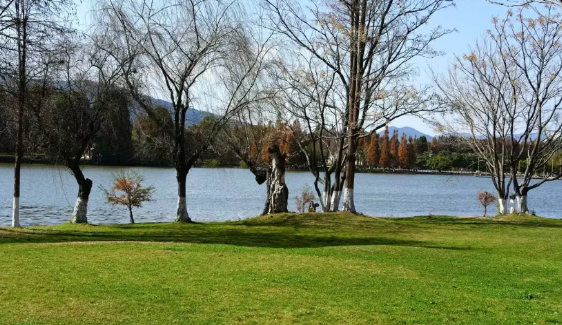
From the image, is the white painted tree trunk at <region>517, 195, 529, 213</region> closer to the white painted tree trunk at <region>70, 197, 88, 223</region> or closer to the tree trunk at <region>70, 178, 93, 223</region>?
the tree trunk at <region>70, 178, 93, 223</region>

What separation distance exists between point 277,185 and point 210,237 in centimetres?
656

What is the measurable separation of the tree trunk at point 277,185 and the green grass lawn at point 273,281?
226 inches

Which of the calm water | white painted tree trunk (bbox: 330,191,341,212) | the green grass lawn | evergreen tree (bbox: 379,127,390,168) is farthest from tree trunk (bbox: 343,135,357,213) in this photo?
evergreen tree (bbox: 379,127,390,168)

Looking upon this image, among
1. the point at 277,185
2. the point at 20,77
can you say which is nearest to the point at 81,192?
the point at 20,77

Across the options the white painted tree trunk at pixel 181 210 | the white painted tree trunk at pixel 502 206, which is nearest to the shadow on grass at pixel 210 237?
the white painted tree trunk at pixel 181 210

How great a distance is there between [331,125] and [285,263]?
13.5 metres

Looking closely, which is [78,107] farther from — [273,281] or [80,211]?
[273,281]

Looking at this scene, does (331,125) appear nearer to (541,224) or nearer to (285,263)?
(541,224)

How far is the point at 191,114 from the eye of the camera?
22.3m

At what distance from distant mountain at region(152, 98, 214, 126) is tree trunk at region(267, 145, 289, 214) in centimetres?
292

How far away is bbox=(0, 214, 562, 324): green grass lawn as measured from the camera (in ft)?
23.4

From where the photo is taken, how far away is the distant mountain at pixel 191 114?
870 inches

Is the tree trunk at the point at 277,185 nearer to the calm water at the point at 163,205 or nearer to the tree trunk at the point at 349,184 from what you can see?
the tree trunk at the point at 349,184

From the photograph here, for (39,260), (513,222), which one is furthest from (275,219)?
(39,260)
